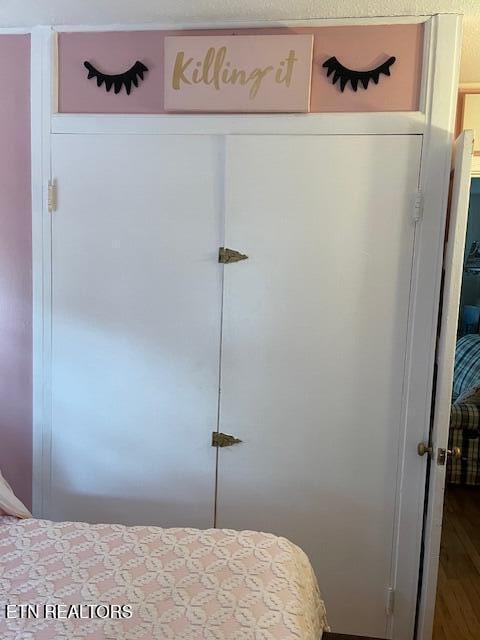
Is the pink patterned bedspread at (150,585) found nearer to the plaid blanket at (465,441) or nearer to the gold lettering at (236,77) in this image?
the gold lettering at (236,77)

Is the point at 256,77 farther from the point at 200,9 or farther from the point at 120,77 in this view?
the point at 120,77

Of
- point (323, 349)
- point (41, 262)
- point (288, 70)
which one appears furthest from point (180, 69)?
point (323, 349)

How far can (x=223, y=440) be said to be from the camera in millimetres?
1890

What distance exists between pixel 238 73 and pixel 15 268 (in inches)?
44.3

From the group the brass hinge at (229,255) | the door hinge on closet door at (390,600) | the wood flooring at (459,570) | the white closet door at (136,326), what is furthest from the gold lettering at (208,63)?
the wood flooring at (459,570)

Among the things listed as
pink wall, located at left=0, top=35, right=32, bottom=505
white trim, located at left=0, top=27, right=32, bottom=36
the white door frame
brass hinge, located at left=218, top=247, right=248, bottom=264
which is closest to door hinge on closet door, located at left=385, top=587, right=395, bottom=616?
Answer: the white door frame

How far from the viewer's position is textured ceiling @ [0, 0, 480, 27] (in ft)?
5.31

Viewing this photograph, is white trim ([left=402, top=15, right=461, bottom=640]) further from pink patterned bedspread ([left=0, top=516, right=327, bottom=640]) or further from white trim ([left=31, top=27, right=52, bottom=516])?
white trim ([left=31, top=27, right=52, bottom=516])

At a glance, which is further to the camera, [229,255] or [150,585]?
[229,255]

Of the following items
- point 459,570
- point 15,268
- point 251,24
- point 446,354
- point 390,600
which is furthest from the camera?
point 459,570

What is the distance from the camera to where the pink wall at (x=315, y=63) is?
170 cm

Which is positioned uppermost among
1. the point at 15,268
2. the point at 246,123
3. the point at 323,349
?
the point at 246,123

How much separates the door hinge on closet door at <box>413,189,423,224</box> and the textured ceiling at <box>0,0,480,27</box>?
587mm

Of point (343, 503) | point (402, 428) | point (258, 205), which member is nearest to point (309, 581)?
point (343, 503)
